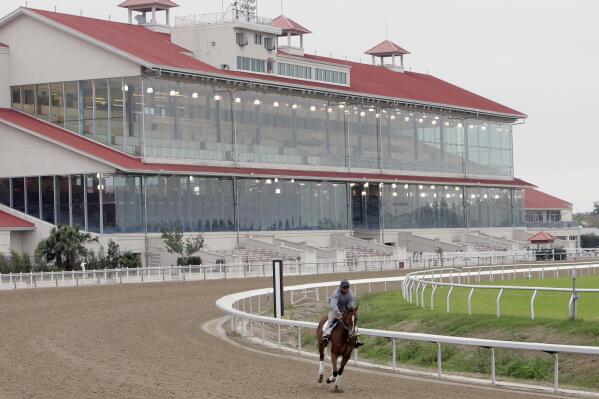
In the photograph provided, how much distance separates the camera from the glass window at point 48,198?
2404 inches

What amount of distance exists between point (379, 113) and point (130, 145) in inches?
797

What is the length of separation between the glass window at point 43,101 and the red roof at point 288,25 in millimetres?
21624

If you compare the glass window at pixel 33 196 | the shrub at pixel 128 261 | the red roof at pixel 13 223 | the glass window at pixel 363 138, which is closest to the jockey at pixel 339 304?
the shrub at pixel 128 261

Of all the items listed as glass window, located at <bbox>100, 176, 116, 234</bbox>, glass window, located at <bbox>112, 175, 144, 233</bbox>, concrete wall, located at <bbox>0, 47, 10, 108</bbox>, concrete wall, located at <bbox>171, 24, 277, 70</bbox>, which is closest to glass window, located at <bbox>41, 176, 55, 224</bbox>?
glass window, located at <bbox>100, 176, 116, 234</bbox>

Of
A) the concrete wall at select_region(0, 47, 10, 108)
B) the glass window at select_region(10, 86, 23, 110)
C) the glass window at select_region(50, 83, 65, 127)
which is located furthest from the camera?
the glass window at select_region(10, 86, 23, 110)

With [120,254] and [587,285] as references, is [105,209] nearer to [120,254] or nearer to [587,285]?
[120,254]

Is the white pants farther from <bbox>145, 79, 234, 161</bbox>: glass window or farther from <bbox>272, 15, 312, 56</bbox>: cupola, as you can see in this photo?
<bbox>272, 15, 312, 56</bbox>: cupola

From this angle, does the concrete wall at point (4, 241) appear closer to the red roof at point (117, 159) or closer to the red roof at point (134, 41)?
the red roof at point (117, 159)

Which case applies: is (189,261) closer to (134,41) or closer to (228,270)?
(228,270)

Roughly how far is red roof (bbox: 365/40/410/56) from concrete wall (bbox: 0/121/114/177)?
3750cm

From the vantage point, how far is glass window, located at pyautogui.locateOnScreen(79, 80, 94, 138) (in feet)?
206

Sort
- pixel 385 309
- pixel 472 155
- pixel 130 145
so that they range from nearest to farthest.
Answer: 1. pixel 385 309
2. pixel 130 145
3. pixel 472 155

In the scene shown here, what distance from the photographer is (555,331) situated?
69.6ft

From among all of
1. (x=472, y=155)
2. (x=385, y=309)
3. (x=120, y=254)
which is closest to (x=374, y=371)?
(x=385, y=309)
